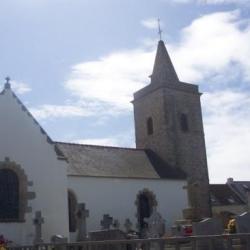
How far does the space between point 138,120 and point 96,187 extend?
12.1 metres

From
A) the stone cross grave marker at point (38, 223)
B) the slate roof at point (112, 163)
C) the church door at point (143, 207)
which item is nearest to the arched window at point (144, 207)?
the church door at point (143, 207)

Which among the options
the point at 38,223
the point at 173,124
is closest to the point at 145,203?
the point at 173,124

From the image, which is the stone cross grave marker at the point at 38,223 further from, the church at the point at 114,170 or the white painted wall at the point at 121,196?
the white painted wall at the point at 121,196

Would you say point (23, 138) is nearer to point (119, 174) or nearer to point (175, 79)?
point (119, 174)

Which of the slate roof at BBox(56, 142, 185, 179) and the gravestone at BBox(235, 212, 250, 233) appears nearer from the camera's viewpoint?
the gravestone at BBox(235, 212, 250, 233)

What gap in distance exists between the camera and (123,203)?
1077 inches

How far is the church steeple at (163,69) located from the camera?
35441mm

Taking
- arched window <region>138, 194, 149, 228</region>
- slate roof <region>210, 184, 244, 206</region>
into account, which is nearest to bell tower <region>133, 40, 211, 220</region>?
arched window <region>138, 194, 149, 228</region>

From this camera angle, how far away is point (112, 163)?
1152 inches

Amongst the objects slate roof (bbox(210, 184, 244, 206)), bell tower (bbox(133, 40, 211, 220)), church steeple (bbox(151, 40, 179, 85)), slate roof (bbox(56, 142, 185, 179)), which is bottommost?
slate roof (bbox(210, 184, 244, 206))

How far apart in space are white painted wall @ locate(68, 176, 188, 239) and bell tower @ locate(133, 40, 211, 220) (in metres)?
2.44

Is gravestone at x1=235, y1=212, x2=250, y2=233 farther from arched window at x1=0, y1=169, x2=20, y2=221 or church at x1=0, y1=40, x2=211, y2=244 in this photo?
arched window at x1=0, y1=169, x2=20, y2=221

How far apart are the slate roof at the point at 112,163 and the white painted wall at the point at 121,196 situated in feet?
1.38

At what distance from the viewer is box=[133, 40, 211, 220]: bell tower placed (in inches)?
1320
